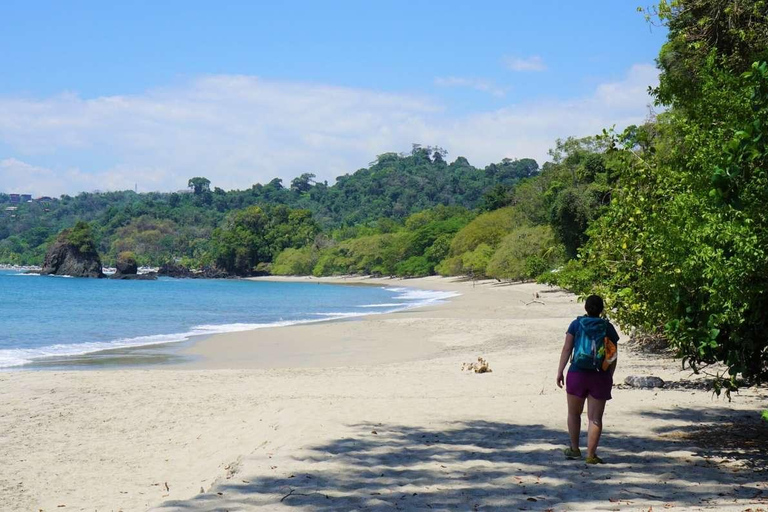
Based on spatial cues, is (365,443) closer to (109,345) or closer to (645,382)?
(645,382)

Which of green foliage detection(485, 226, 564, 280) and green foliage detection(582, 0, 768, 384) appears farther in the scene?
green foliage detection(485, 226, 564, 280)

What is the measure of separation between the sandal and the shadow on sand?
0.30ft

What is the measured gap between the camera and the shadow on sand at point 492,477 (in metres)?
6.17

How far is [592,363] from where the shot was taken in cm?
706

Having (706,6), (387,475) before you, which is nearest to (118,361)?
(387,475)

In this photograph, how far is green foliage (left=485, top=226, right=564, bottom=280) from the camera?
6212cm

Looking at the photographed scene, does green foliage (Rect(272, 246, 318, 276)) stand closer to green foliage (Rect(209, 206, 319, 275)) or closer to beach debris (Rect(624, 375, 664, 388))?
green foliage (Rect(209, 206, 319, 275))

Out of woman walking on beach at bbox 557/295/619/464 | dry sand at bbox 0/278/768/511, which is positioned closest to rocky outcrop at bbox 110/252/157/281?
dry sand at bbox 0/278/768/511

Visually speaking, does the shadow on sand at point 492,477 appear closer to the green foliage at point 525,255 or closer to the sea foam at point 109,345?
the sea foam at point 109,345

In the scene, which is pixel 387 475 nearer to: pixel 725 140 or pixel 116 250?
pixel 725 140

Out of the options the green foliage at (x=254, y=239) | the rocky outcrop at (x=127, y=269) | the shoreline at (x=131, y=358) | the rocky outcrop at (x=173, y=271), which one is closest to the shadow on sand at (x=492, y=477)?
the shoreline at (x=131, y=358)

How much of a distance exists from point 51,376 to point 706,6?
47.7 feet

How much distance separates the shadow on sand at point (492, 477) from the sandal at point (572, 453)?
91 mm

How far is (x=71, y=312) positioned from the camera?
150 ft
